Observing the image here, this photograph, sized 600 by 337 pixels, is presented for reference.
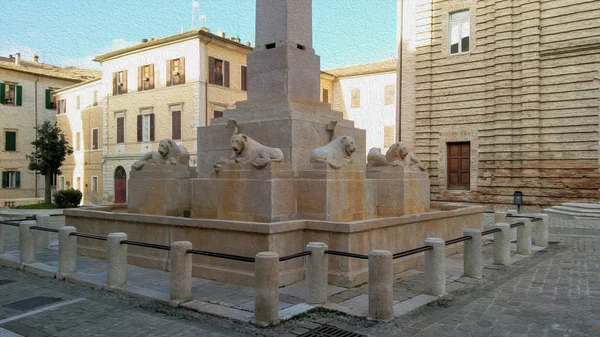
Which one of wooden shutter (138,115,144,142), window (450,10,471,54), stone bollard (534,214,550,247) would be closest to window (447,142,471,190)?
window (450,10,471,54)

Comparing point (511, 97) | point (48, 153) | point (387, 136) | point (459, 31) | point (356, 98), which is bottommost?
point (48, 153)

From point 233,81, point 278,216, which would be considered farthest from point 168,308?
point 233,81

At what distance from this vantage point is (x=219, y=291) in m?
6.88

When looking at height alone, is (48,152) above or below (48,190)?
above

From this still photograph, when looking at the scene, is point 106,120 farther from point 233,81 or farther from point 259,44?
point 259,44

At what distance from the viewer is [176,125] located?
32.5 m

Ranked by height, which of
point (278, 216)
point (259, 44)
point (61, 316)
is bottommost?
point (61, 316)

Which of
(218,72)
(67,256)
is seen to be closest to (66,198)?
(218,72)

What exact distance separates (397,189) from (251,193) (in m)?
3.06

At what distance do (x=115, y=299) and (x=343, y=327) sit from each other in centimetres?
327

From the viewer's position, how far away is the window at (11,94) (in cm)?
3894

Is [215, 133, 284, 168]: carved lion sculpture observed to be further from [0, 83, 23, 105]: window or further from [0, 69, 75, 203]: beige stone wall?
[0, 83, 23, 105]: window

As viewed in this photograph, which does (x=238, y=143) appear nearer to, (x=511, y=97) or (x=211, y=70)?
(x=511, y=97)

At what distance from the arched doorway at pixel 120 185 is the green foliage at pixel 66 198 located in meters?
7.44
